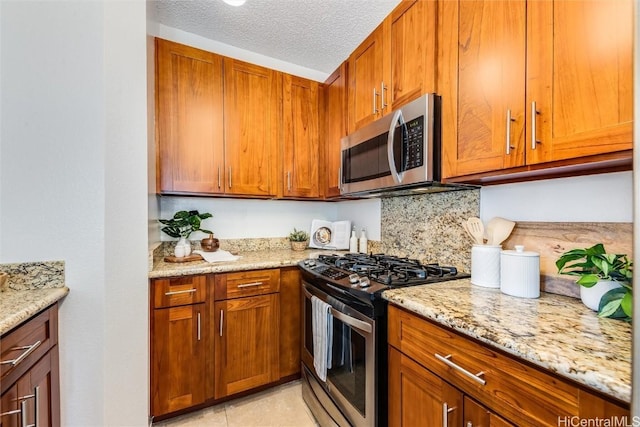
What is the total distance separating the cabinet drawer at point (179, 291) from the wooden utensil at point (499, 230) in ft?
5.17

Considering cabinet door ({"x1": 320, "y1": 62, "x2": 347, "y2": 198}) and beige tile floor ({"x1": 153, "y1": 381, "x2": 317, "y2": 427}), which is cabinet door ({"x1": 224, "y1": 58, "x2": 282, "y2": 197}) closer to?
cabinet door ({"x1": 320, "y1": 62, "x2": 347, "y2": 198})

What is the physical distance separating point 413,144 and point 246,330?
1.51 meters

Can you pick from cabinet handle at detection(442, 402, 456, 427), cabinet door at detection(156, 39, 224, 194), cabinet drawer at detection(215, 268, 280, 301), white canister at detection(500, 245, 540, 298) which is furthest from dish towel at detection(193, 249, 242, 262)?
white canister at detection(500, 245, 540, 298)

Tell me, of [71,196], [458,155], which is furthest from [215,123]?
[458,155]

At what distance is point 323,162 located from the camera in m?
2.34

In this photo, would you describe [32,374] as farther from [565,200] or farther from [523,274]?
[565,200]

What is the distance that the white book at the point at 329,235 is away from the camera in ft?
8.08

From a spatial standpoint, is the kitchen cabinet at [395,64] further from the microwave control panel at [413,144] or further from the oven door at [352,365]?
the oven door at [352,365]

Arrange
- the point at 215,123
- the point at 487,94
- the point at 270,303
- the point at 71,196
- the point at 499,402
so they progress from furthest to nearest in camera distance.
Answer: the point at 215,123, the point at 270,303, the point at 71,196, the point at 487,94, the point at 499,402

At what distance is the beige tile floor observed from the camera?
5.27 ft

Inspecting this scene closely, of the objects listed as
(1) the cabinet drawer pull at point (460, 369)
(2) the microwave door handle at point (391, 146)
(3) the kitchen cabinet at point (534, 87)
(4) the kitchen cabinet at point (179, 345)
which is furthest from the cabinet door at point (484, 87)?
(4) the kitchen cabinet at point (179, 345)

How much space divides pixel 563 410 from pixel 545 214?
0.84 meters

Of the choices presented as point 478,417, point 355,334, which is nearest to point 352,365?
point 355,334

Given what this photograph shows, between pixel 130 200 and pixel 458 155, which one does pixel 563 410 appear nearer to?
pixel 458 155
